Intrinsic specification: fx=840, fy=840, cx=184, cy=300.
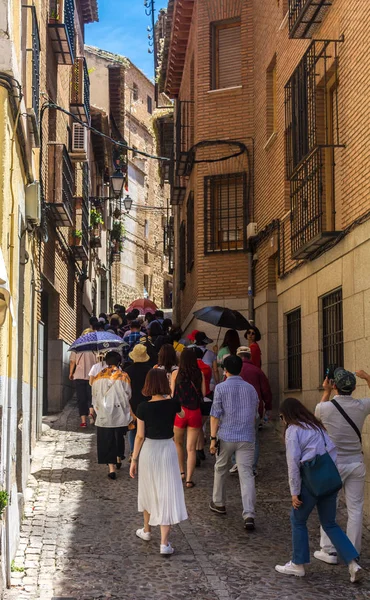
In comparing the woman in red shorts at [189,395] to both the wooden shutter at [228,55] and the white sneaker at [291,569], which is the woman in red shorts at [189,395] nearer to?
the white sneaker at [291,569]

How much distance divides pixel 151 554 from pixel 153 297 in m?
41.4

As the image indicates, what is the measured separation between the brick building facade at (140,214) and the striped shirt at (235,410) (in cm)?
3299

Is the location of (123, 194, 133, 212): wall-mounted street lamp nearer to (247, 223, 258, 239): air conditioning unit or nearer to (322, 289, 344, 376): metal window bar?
(247, 223, 258, 239): air conditioning unit

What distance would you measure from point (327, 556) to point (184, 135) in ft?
45.9

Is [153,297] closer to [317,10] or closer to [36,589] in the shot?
[317,10]

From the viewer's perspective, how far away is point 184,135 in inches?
787

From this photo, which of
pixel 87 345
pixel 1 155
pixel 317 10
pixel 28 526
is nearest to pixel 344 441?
pixel 28 526

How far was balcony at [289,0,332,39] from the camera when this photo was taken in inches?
426

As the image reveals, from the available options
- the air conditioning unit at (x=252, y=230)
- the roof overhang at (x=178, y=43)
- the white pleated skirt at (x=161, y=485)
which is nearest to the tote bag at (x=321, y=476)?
the white pleated skirt at (x=161, y=485)

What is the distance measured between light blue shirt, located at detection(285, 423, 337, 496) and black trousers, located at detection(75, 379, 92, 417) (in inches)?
309

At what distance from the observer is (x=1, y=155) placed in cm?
716

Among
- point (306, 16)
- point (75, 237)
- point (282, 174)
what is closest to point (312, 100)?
point (306, 16)

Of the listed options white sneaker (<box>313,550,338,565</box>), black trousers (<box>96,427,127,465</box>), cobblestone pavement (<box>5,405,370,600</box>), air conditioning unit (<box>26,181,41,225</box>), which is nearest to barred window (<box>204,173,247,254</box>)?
cobblestone pavement (<box>5,405,370,600</box>)

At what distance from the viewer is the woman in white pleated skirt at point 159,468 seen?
7.61m
